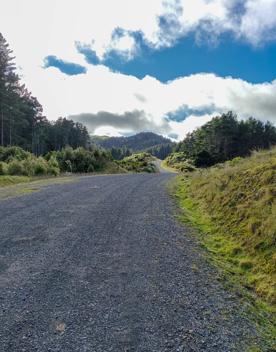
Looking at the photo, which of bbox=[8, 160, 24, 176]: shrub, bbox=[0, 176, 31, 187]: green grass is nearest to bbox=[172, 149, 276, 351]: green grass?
bbox=[0, 176, 31, 187]: green grass

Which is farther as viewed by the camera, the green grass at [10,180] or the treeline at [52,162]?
the treeline at [52,162]

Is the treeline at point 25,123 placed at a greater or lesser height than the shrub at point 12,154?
greater

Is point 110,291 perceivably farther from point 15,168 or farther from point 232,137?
point 232,137

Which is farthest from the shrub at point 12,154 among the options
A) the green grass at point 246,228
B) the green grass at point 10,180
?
the green grass at point 246,228

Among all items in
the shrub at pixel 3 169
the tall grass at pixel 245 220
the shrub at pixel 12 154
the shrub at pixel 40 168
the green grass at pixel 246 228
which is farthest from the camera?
the shrub at pixel 12 154

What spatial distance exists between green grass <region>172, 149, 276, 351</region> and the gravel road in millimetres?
395

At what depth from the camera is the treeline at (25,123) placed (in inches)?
2007

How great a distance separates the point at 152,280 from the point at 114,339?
5.59 feet

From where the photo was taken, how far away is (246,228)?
760 centimetres

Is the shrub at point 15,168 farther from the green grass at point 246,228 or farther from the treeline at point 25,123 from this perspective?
the treeline at point 25,123

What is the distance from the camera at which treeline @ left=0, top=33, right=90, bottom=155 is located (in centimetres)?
5098

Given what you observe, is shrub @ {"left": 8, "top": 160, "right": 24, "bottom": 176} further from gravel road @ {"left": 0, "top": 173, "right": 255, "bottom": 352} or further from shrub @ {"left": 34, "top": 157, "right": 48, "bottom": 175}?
gravel road @ {"left": 0, "top": 173, "right": 255, "bottom": 352}

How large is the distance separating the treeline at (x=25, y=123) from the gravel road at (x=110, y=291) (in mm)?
45314

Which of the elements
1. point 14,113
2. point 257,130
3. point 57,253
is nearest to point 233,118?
point 257,130
